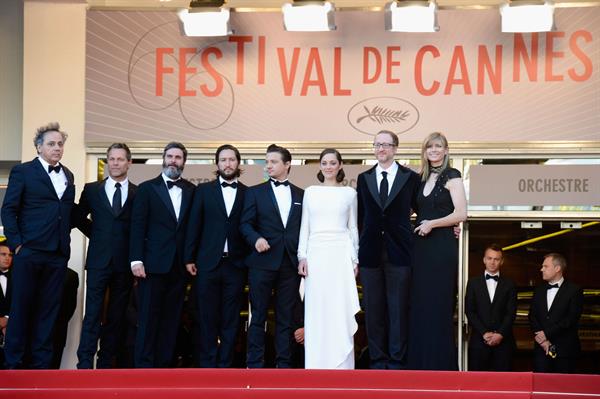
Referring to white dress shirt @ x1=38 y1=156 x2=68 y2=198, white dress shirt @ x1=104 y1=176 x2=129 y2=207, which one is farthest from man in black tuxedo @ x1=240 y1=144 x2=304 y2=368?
white dress shirt @ x1=38 y1=156 x2=68 y2=198

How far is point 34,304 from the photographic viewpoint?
8.37 metres

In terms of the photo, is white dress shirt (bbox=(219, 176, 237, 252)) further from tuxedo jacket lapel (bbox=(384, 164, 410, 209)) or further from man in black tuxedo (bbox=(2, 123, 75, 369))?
tuxedo jacket lapel (bbox=(384, 164, 410, 209))

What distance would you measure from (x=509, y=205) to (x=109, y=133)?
3771 millimetres

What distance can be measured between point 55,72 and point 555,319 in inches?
202

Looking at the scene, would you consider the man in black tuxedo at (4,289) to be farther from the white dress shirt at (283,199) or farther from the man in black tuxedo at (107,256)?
the white dress shirt at (283,199)

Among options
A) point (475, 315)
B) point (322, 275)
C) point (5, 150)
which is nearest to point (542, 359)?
point (475, 315)

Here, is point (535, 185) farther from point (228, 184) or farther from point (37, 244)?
point (37, 244)

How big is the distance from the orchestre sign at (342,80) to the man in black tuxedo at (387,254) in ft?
8.33

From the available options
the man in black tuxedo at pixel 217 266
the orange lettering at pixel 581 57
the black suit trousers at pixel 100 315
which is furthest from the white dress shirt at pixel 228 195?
the orange lettering at pixel 581 57

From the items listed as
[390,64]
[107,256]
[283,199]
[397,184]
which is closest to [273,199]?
[283,199]

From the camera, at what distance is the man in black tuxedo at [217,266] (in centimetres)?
859

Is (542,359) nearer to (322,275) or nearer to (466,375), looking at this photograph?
(322,275)

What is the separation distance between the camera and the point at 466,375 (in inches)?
235

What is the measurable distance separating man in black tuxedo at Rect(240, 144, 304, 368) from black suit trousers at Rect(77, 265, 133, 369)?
1.03 m
